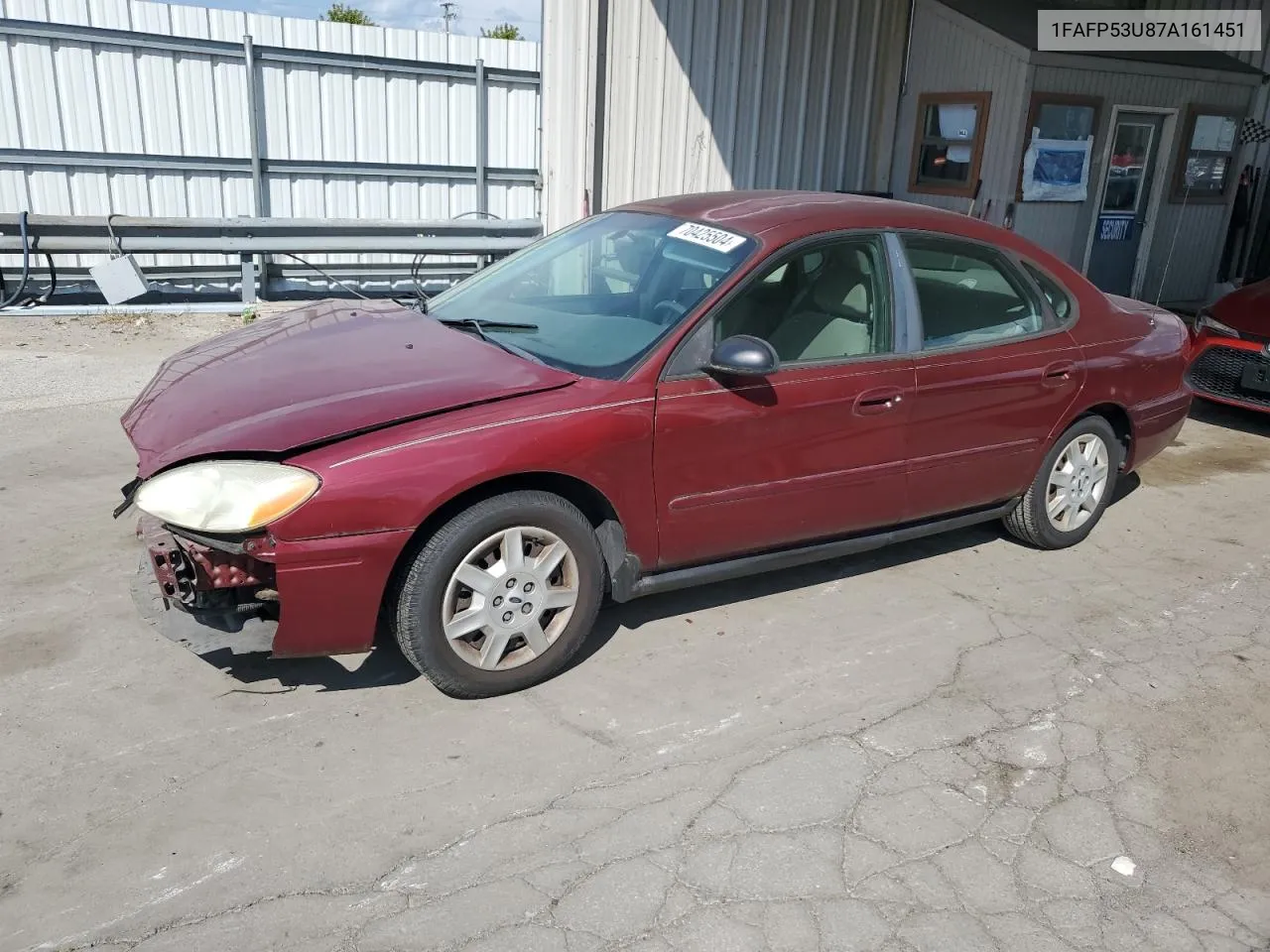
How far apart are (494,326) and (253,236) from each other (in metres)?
6.68

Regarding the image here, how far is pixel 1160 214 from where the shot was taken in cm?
1116

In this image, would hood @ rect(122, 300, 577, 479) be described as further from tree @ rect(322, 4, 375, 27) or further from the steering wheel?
tree @ rect(322, 4, 375, 27)

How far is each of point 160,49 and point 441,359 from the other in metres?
8.62

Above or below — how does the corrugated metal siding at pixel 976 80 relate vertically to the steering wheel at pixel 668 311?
above

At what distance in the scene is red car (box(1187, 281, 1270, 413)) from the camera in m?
7.36

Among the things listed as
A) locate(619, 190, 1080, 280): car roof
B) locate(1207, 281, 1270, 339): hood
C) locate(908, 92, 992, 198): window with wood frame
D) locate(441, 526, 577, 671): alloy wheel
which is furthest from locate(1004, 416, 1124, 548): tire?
locate(908, 92, 992, 198): window with wood frame

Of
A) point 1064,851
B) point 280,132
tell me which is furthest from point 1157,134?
point 1064,851

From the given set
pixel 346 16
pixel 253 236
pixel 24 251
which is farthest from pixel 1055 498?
pixel 346 16

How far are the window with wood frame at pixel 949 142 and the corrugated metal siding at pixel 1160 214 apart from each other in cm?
49

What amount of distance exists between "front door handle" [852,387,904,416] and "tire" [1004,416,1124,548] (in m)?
1.19

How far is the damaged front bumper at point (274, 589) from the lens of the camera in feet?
10.4

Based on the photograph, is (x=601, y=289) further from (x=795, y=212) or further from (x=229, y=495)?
(x=229, y=495)

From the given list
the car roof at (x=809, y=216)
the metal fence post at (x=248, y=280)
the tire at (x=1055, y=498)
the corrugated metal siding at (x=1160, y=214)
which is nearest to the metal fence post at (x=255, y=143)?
the metal fence post at (x=248, y=280)

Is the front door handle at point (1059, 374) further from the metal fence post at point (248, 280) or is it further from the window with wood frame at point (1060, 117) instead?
→ the metal fence post at point (248, 280)
